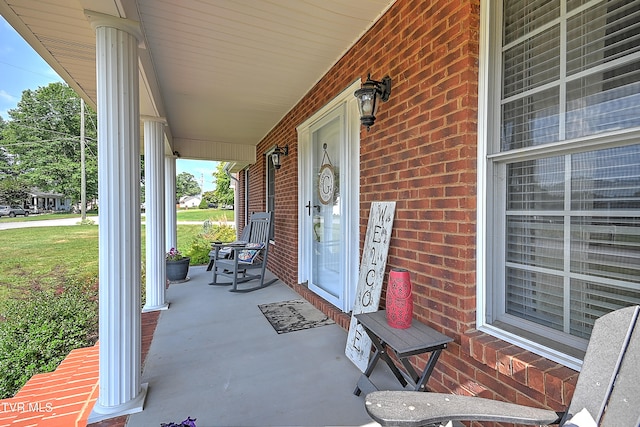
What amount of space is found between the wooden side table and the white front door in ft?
3.29

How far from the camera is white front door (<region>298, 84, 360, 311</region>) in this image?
114 inches

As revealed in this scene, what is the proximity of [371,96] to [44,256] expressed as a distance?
1187 cm

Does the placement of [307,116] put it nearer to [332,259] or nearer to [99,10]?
[332,259]

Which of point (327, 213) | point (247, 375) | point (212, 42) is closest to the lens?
point (247, 375)

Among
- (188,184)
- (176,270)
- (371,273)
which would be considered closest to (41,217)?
(176,270)

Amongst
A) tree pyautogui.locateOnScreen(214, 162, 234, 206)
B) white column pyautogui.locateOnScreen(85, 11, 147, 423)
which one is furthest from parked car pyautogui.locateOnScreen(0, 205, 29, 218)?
white column pyautogui.locateOnScreen(85, 11, 147, 423)

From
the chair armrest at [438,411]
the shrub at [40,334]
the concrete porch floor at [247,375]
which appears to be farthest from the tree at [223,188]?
the chair armrest at [438,411]

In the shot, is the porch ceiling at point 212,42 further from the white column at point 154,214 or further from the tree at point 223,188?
the tree at point 223,188

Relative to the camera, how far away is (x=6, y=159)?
1789cm

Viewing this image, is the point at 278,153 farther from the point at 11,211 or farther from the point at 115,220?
the point at 11,211

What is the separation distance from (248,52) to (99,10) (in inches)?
51.2

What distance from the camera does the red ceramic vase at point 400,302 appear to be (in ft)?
5.68

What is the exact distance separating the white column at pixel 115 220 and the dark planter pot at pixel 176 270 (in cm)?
322

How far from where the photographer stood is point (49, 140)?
63.4 feet
